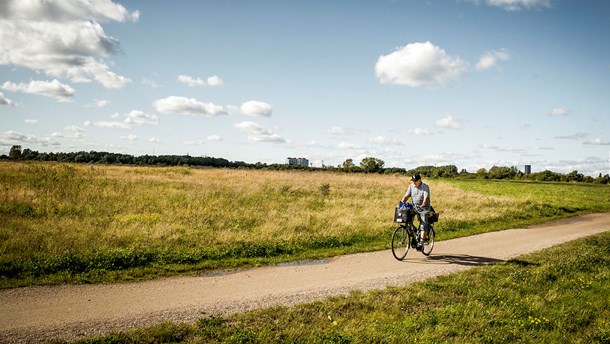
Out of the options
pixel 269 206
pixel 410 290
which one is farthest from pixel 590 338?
pixel 269 206

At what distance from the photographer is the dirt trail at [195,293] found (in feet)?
21.5

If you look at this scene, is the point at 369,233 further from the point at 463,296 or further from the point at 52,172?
the point at 52,172

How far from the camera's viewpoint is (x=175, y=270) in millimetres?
10117

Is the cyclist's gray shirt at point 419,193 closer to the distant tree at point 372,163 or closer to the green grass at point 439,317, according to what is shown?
the green grass at point 439,317

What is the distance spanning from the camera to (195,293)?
8328 millimetres

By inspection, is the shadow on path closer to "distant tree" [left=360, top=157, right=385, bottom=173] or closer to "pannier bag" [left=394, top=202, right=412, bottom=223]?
"pannier bag" [left=394, top=202, right=412, bottom=223]

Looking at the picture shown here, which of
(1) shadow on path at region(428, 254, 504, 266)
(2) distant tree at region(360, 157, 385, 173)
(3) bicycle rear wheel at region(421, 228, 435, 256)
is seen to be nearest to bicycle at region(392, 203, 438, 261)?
(3) bicycle rear wheel at region(421, 228, 435, 256)

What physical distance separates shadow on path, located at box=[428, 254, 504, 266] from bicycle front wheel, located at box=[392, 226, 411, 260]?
101 cm

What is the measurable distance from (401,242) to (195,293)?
7129mm

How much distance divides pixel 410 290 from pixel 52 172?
30443 mm

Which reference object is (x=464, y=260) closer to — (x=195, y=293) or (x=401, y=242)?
(x=401, y=242)

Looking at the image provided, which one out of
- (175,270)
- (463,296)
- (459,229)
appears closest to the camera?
(463,296)

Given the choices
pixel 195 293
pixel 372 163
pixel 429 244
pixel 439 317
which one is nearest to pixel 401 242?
pixel 429 244

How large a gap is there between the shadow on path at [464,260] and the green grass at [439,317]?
1.78 meters
